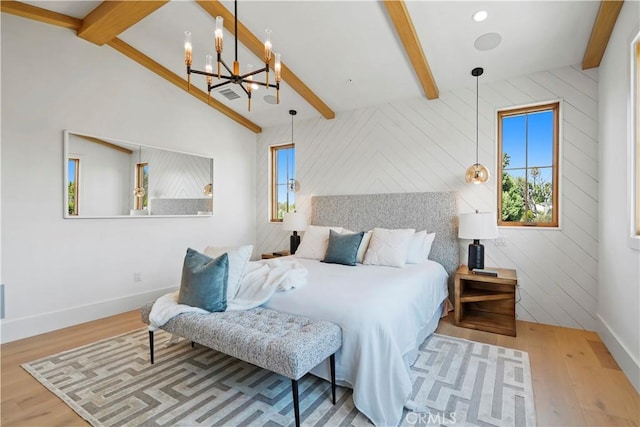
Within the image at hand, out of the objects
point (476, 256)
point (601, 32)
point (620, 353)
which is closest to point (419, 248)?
point (476, 256)

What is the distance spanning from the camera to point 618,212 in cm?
245

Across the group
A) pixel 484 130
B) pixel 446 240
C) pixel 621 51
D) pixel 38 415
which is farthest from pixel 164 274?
pixel 621 51

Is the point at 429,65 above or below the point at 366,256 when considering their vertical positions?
above

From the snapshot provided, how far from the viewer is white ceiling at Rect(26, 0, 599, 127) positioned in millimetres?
2660

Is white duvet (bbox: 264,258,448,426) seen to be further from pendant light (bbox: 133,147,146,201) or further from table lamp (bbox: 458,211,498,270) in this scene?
pendant light (bbox: 133,147,146,201)

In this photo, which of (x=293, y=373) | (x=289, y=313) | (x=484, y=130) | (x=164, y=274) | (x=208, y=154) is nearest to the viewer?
(x=293, y=373)

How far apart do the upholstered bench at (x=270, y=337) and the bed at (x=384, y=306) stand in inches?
4.1

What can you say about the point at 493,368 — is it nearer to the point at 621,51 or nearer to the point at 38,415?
the point at 621,51

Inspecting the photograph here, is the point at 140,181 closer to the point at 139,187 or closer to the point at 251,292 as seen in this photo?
the point at 139,187

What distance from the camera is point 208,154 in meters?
4.74

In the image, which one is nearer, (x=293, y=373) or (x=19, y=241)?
(x=293, y=373)

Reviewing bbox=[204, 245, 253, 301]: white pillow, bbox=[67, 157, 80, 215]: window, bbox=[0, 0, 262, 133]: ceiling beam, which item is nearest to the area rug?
bbox=[204, 245, 253, 301]: white pillow

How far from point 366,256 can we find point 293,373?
2.04 m

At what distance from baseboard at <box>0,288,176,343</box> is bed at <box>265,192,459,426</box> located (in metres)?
2.25
